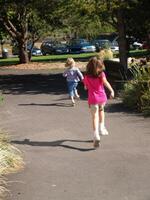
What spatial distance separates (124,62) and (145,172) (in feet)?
45.6

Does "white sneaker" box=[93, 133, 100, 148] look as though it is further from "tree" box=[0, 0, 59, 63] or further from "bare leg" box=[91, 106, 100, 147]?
"tree" box=[0, 0, 59, 63]

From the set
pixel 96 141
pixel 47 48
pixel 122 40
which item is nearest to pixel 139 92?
pixel 96 141

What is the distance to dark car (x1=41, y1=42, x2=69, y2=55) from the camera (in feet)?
Result: 182

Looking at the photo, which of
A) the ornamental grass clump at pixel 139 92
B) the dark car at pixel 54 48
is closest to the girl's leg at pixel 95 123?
the ornamental grass clump at pixel 139 92

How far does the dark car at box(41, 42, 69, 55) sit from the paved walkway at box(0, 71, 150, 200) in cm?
3844

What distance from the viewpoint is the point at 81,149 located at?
10094 millimetres

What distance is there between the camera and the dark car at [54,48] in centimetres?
5556

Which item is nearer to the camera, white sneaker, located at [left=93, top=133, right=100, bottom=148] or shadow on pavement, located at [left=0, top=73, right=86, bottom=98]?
white sneaker, located at [left=93, top=133, right=100, bottom=148]

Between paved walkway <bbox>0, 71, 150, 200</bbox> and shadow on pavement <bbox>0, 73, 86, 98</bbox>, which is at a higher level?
paved walkway <bbox>0, 71, 150, 200</bbox>

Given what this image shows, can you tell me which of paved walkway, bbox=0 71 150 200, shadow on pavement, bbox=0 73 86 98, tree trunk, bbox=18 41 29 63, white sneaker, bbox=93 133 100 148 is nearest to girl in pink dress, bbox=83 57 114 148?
white sneaker, bbox=93 133 100 148

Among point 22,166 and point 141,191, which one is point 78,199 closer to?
point 141,191

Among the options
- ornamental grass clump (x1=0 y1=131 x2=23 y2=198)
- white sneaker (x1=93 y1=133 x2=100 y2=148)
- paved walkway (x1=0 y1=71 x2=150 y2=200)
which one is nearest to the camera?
paved walkway (x1=0 y1=71 x2=150 y2=200)

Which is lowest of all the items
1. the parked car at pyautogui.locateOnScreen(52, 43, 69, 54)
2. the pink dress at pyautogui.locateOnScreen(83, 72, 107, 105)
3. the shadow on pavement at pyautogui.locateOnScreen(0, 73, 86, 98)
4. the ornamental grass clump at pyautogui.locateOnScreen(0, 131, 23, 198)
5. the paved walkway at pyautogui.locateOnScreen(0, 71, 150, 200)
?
the parked car at pyautogui.locateOnScreen(52, 43, 69, 54)

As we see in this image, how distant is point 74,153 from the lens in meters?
9.80
